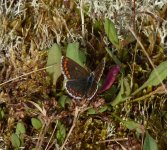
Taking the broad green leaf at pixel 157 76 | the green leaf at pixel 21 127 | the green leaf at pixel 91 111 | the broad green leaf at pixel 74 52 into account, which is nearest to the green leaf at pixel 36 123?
the green leaf at pixel 21 127

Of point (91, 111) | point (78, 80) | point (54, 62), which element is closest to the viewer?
point (78, 80)

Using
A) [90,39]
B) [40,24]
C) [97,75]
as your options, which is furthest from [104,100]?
[40,24]

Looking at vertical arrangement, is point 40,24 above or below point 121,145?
above

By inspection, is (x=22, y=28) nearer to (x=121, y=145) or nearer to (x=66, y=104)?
(x=66, y=104)

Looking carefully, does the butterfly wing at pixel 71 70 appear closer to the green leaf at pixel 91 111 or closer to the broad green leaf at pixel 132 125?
the green leaf at pixel 91 111

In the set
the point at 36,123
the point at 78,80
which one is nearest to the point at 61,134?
the point at 36,123

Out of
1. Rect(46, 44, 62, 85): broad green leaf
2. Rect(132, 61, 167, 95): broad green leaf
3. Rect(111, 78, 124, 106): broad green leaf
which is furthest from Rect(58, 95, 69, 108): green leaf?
Rect(132, 61, 167, 95): broad green leaf

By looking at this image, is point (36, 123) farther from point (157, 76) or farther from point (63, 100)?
point (157, 76)
